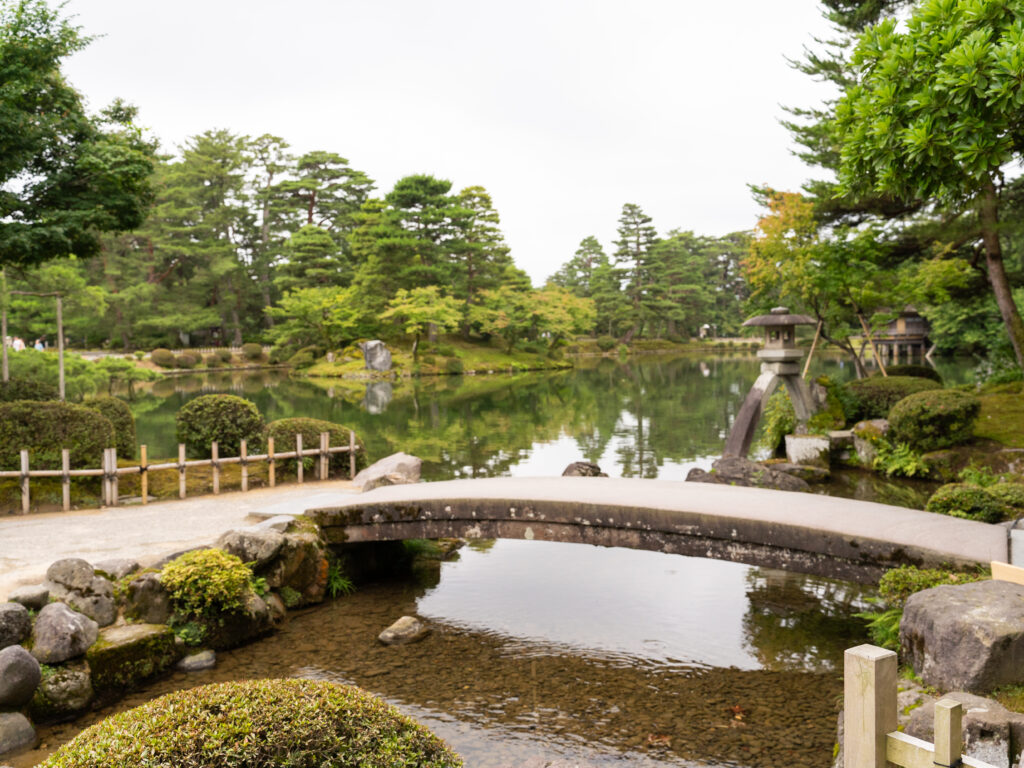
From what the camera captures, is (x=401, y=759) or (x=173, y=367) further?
(x=173, y=367)

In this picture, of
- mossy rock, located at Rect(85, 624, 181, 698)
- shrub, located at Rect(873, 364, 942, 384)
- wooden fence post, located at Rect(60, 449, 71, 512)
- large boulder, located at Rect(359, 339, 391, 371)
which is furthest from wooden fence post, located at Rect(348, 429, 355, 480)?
large boulder, located at Rect(359, 339, 391, 371)

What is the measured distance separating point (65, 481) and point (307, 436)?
3.54 metres

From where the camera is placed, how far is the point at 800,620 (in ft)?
22.7

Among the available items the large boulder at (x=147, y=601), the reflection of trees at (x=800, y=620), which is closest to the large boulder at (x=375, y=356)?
the reflection of trees at (x=800, y=620)

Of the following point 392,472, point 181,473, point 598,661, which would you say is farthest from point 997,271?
point 181,473

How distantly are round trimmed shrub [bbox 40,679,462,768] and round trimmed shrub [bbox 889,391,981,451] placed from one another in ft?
43.5

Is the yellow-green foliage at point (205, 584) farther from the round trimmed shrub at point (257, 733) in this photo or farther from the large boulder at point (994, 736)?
the large boulder at point (994, 736)

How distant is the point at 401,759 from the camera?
103 inches

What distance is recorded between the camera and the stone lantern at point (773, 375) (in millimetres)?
14219

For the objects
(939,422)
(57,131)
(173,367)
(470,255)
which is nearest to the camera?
(57,131)

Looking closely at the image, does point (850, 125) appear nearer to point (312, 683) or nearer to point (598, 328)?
point (312, 683)

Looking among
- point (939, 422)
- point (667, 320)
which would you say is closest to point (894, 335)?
point (667, 320)

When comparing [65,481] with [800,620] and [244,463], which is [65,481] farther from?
[800,620]

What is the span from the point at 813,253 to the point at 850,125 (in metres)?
11.5
